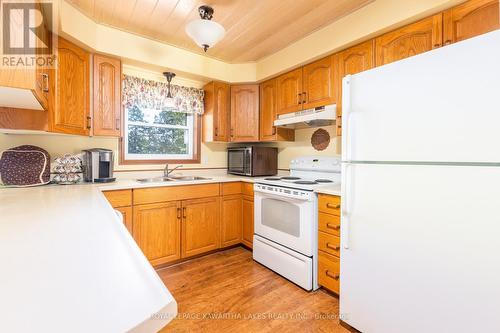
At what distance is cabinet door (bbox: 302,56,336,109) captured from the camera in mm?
2229

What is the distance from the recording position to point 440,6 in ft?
5.01

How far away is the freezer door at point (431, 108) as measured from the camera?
98 centimetres

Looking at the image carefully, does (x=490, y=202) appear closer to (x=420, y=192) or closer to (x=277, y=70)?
(x=420, y=192)

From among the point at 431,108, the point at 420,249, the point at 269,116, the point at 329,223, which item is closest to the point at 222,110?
the point at 269,116

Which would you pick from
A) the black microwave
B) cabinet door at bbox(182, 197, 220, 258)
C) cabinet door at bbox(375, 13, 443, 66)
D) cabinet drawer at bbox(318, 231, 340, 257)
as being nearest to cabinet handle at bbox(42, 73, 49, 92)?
cabinet door at bbox(182, 197, 220, 258)

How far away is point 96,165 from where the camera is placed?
221 centimetres

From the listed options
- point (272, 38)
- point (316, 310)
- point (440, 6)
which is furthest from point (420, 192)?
point (272, 38)

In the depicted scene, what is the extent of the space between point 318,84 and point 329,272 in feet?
5.81

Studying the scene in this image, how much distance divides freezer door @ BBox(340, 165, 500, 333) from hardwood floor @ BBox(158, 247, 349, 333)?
0.92ft

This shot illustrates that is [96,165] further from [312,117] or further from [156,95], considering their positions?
[312,117]

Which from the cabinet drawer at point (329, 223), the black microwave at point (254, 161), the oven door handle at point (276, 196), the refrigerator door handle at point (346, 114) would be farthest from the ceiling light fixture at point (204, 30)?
the cabinet drawer at point (329, 223)

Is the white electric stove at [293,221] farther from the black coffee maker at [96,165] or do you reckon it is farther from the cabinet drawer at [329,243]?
the black coffee maker at [96,165]

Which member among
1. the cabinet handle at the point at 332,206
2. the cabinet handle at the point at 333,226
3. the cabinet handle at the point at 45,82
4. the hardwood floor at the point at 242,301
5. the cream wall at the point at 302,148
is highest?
the cabinet handle at the point at 45,82

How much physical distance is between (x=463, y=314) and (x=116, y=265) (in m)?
1.46
